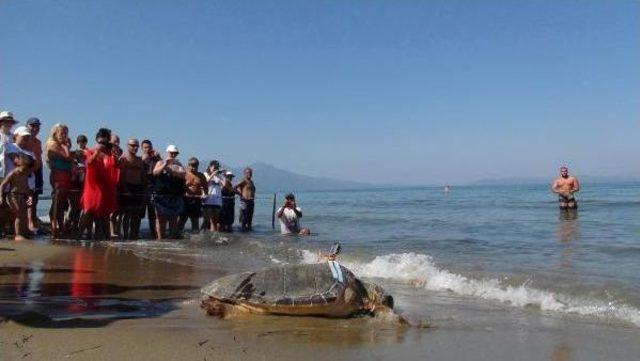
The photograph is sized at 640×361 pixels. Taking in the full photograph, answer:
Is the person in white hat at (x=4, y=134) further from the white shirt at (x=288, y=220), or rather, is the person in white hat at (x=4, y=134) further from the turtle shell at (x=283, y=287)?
the white shirt at (x=288, y=220)

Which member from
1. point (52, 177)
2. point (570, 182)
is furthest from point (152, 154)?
point (570, 182)

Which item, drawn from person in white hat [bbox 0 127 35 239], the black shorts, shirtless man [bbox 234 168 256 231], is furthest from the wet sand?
shirtless man [bbox 234 168 256 231]

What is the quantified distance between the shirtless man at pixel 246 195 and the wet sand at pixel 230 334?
28.2 ft

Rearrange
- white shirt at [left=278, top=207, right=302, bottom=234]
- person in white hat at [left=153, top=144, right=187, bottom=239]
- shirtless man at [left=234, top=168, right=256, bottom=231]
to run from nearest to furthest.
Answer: person in white hat at [left=153, top=144, right=187, bottom=239] → white shirt at [left=278, top=207, right=302, bottom=234] → shirtless man at [left=234, top=168, right=256, bottom=231]

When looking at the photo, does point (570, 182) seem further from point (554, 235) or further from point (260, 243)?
point (260, 243)

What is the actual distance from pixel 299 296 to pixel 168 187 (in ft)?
20.8

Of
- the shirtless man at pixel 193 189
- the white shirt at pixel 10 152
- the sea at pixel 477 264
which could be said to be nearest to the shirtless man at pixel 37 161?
the white shirt at pixel 10 152

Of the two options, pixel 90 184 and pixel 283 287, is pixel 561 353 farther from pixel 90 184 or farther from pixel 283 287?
pixel 90 184

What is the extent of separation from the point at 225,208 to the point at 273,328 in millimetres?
9918

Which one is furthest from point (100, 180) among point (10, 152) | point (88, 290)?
point (88, 290)

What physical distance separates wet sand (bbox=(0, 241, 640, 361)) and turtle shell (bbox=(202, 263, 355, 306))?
0.60ft

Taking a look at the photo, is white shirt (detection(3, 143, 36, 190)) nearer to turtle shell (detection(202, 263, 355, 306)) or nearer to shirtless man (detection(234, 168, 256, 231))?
turtle shell (detection(202, 263, 355, 306))

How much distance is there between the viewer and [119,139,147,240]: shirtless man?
9891 millimetres

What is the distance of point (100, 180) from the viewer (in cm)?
893
